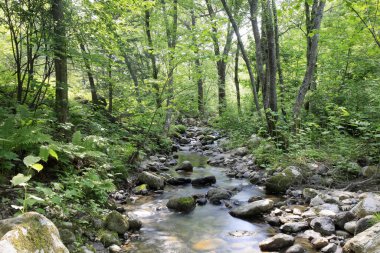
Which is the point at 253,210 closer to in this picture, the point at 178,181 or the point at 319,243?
the point at 319,243

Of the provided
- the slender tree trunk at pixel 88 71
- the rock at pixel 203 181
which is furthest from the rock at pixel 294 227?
the slender tree trunk at pixel 88 71

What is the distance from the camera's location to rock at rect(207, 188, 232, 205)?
24.1ft

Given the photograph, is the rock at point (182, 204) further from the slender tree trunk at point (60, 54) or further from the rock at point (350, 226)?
the slender tree trunk at point (60, 54)

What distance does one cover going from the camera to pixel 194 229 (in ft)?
19.1

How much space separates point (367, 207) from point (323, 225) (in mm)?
783

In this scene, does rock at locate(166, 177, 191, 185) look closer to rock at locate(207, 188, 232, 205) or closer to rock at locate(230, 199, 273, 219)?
rock at locate(207, 188, 232, 205)

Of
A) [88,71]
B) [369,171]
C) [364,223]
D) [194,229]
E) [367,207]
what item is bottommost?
[194,229]

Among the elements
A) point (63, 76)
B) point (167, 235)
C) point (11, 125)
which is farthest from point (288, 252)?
point (63, 76)

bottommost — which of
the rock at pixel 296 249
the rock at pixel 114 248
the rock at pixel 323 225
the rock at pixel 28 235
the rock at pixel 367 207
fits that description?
the rock at pixel 296 249

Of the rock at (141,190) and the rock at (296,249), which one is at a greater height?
the rock at (141,190)

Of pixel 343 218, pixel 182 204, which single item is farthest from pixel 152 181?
pixel 343 218

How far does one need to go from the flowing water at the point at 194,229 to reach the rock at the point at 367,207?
5.21 feet

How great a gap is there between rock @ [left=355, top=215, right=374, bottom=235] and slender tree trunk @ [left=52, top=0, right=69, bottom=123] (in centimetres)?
634

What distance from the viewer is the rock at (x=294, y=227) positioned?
18.0 feet
